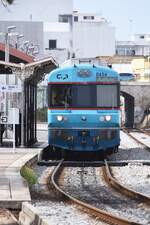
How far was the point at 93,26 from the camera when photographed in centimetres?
11400

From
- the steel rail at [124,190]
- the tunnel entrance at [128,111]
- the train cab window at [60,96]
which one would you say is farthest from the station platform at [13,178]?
the tunnel entrance at [128,111]

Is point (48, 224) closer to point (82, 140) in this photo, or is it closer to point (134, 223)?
point (134, 223)

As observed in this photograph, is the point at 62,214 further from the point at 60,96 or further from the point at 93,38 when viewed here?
the point at 93,38

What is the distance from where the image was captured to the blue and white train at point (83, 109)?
21344 millimetres

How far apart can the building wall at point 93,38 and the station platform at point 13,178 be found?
288 ft

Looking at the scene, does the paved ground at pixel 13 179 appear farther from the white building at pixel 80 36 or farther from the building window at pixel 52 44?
the white building at pixel 80 36

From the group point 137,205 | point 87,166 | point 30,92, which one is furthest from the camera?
point 30,92

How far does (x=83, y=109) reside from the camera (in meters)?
21.5

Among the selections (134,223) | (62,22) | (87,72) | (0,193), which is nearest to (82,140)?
(87,72)

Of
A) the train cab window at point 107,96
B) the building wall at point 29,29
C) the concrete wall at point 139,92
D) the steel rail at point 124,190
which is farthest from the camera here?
the building wall at point 29,29

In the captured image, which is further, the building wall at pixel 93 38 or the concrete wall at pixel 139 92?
the building wall at pixel 93 38

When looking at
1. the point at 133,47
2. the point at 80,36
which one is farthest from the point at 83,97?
the point at 133,47

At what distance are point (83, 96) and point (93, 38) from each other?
303ft

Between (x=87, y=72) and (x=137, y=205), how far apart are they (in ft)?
33.4
